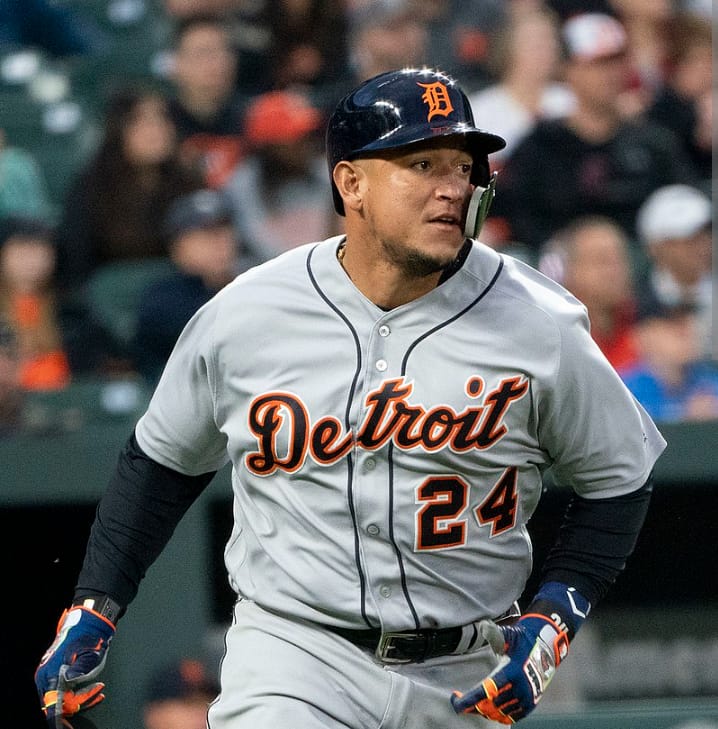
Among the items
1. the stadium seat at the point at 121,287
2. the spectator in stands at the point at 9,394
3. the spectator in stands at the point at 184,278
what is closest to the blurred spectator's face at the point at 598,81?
the spectator in stands at the point at 184,278

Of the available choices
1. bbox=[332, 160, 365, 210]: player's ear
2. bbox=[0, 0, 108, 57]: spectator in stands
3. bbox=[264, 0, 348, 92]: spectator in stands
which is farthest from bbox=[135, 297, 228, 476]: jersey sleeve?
bbox=[0, 0, 108, 57]: spectator in stands

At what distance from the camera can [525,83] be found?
6312mm

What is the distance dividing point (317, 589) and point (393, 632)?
0.16 meters

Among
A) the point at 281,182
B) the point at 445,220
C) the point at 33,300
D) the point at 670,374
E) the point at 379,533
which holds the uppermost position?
the point at 445,220

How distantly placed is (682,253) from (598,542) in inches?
123

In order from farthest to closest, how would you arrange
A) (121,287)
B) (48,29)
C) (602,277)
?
1. (48,29)
2. (121,287)
3. (602,277)

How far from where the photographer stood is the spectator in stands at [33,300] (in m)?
5.48

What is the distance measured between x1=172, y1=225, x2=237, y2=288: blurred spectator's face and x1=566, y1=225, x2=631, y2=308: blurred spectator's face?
1341 mm

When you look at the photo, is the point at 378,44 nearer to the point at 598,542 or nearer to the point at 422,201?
the point at 422,201

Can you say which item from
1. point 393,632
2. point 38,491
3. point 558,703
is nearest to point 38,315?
point 38,491

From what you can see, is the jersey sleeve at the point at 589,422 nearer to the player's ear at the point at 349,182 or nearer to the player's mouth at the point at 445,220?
the player's mouth at the point at 445,220

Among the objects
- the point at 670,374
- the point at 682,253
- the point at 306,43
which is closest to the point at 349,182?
the point at 670,374

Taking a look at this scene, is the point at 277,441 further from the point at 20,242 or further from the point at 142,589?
the point at 20,242

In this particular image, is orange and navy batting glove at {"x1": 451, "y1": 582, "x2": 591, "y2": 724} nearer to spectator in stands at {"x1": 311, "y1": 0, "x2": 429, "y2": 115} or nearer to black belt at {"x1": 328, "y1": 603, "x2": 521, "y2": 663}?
black belt at {"x1": 328, "y1": 603, "x2": 521, "y2": 663}
